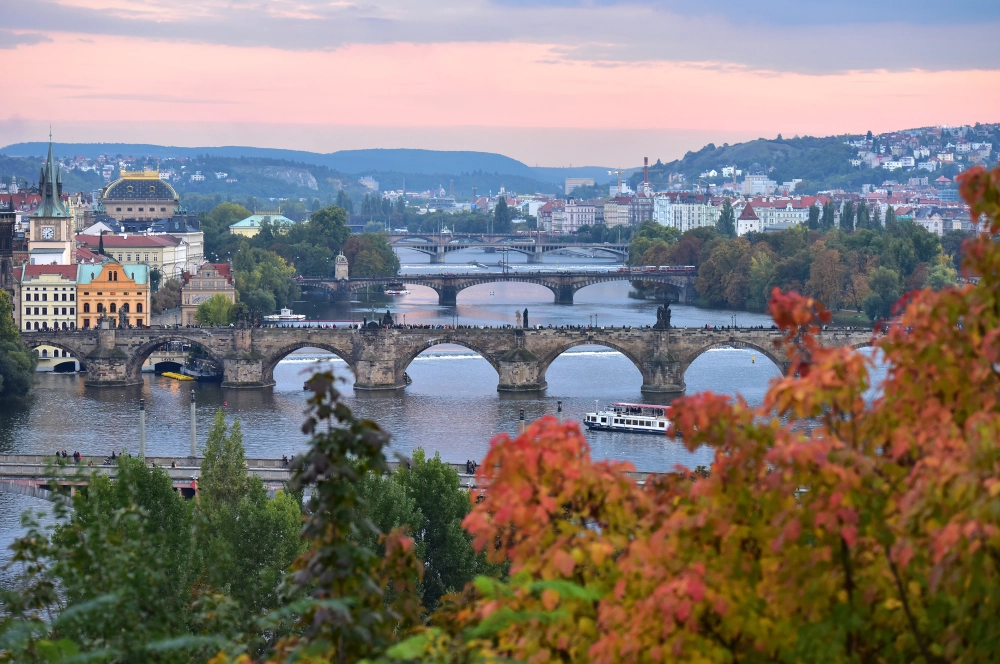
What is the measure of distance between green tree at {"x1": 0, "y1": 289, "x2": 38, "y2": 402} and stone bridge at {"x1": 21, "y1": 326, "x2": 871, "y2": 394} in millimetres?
2223

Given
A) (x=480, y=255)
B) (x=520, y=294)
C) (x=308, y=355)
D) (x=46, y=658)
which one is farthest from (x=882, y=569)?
(x=480, y=255)

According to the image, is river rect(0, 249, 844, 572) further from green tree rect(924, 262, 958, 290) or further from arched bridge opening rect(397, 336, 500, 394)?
green tree rect(924, 262, 958, 290)

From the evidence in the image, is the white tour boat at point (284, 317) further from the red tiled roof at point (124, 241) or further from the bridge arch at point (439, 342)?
the bridge arch at point (439, 342)

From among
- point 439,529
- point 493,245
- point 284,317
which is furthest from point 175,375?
point 493,245

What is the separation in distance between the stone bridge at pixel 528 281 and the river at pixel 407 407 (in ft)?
51.3

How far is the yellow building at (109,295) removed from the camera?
2128 inches

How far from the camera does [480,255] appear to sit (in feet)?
463

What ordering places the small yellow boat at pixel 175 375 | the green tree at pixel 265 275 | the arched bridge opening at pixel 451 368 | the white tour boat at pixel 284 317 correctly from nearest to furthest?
1. the arched bridge opening at pixel 451 368
2. the small yellow boat at pixel 175 375
3. the white tour boat at pixel 284 317
4. the green tree at pixel 265 275

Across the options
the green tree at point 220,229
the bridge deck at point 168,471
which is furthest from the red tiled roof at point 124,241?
the bridge deck at point 168,471

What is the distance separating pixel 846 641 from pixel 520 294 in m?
82.0

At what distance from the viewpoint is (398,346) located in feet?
150

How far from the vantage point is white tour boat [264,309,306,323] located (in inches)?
2454

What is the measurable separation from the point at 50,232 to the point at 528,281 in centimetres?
2526

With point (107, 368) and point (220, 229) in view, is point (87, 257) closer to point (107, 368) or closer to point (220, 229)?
point (107, 368)
